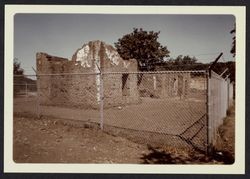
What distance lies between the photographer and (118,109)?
1445cm

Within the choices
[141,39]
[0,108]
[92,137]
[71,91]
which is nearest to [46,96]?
[71,91]

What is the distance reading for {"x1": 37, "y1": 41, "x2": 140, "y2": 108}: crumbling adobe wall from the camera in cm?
1399

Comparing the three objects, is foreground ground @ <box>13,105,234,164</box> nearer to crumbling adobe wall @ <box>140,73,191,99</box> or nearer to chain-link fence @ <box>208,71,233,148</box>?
chain-link fence @ <box>208,71,233,148</box>

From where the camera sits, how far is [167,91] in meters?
24.8

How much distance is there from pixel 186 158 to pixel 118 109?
8546mm

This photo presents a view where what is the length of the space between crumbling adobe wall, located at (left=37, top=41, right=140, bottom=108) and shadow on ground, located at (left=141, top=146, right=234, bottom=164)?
757cm

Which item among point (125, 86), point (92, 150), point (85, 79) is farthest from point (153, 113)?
point (92, 150)

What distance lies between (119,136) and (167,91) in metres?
17.6

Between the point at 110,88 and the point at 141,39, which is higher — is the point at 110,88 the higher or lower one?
the lower one

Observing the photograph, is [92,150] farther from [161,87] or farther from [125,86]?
[161,87]

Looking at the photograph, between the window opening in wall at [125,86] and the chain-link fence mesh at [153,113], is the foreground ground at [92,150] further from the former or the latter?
the window opening in wall at [125,86]

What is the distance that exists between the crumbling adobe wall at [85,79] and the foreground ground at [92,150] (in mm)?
6089

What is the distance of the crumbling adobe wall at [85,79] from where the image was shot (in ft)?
45.9

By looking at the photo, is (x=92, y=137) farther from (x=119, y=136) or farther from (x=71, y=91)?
(x=71, y=91)
